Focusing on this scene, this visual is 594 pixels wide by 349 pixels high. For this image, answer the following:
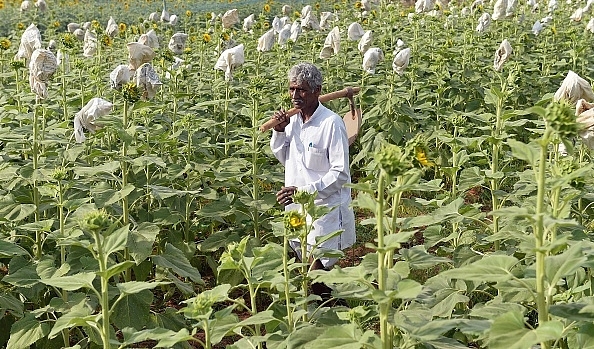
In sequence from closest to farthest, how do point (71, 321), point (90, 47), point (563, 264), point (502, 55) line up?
point (563, 264) < point (71, 321) < point (502, 55) < point (90, 47)

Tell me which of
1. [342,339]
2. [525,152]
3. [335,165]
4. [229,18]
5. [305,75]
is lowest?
[335,165]

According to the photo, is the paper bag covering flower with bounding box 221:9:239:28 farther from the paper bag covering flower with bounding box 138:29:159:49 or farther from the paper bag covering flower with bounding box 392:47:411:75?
the paper bag covering flower with bounding box 392:47:411:75

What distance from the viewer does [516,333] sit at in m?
2.10

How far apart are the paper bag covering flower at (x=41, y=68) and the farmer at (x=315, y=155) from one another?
52.2 inches

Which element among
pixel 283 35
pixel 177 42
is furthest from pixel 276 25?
pixel 177 42

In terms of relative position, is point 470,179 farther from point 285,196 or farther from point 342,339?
point 342,339

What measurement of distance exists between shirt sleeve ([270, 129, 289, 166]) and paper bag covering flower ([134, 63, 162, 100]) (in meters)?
0.90

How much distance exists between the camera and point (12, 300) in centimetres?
365

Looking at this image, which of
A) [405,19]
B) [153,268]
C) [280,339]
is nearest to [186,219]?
[153,268]

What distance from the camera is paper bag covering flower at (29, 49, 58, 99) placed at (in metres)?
4.56


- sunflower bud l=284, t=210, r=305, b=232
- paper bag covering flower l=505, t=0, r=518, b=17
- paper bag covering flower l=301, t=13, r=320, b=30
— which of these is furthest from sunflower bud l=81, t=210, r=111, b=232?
paper bag covering flower l=505, t=0, r=518, b=17

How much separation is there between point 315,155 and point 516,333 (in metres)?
2.44

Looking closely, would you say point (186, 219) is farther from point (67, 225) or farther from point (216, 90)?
point (216, 90)

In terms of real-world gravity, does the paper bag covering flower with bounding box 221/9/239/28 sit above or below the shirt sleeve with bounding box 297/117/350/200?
above
